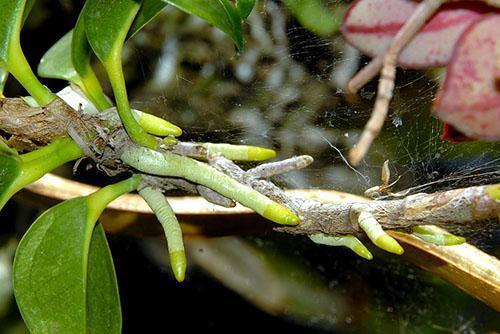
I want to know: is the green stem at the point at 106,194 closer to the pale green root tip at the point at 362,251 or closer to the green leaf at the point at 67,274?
the green leaf at the point at 67,274

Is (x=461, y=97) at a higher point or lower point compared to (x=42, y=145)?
higher

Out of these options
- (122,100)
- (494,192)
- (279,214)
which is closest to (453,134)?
(494,192)

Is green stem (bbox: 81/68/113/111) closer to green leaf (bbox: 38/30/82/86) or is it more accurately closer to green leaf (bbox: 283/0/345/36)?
green leaf (bbox: 38/30/82/86)

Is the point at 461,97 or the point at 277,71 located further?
the point at 277,71

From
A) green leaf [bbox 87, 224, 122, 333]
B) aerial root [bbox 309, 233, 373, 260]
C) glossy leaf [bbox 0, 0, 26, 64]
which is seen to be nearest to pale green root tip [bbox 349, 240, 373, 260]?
aerial root [bbox 309, 233, 373, 260]

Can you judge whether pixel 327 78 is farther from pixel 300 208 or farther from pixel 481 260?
pixel 481 260

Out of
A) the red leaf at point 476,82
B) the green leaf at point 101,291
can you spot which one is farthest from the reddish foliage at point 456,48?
the green leaf at point 101,291

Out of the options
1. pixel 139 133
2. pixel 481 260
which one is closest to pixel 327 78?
pixel 139 133
